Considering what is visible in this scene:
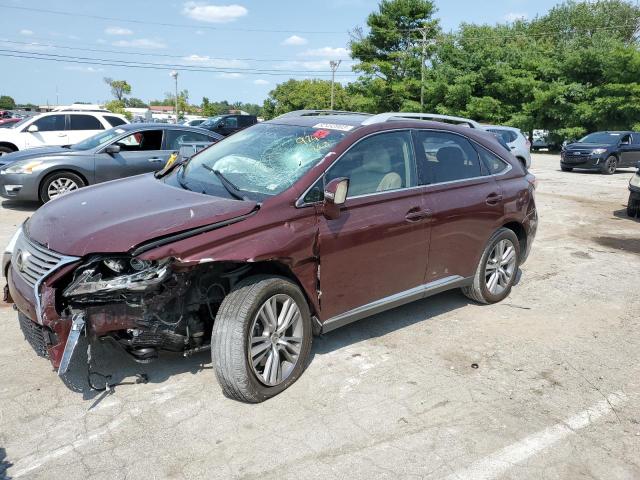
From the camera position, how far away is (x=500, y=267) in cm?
538

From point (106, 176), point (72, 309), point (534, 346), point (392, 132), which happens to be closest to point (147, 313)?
point (72, 309)

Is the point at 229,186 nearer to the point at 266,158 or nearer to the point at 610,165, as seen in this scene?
the point at 266,158

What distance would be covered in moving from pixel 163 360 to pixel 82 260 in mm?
1164

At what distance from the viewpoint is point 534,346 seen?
4.49 meters

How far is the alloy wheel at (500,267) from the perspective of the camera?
5.28 meters

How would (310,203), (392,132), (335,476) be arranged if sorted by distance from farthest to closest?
1. (392,132)
2. (310,203)
3. (335,476)

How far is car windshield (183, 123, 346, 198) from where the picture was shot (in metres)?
3.88

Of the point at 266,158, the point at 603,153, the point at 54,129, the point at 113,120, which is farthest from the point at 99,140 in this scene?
the point at 603,153

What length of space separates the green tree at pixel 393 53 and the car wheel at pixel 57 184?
3390cm

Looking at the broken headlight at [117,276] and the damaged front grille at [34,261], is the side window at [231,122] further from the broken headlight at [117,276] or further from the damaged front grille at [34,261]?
the broken headlight at [117,276]

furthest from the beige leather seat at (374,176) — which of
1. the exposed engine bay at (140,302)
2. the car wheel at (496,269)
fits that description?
the car wheel at (496,269)

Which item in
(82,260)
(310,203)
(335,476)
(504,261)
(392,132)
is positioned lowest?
(335,476)

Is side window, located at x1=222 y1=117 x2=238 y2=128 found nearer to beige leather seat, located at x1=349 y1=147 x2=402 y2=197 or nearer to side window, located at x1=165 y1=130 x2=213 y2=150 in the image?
side window, located at x1=165 y1=130 x2=213 y2=150

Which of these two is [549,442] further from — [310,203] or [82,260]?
[82,260]
